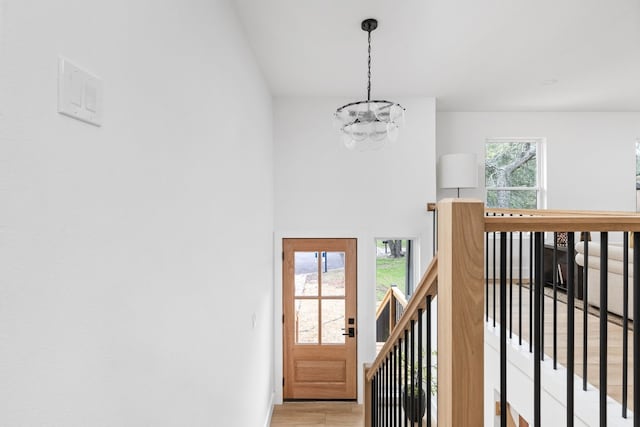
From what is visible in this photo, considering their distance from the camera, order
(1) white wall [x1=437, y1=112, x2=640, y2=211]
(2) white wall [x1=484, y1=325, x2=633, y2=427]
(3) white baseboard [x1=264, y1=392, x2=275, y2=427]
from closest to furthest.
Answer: (2) white wall [x1=484, y1=325, x2=633, y2=427]
(3) white baseboard [x1=264, y1=392, x2=275, y2=427]
(1) white wall [x1=437, y1=112, x2=640, y2=211]

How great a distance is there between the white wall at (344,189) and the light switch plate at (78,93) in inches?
134

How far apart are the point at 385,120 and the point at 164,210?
1691 mm

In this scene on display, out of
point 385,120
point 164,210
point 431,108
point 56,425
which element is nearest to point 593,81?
point 431,108

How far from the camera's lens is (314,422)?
387cm

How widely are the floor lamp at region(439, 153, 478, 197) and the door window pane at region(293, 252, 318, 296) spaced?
189 centimetres

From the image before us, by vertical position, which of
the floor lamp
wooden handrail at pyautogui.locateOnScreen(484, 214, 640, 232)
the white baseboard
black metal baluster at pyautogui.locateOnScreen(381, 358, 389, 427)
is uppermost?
the floor lamp

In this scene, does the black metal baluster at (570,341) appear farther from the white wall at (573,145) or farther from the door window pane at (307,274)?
the white wall at (573,145)

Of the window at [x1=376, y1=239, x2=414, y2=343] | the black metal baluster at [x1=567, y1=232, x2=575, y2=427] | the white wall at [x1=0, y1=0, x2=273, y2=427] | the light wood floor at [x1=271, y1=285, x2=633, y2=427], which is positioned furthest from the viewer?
the window at [x1=376, y1=239, x2=414, y2=343]

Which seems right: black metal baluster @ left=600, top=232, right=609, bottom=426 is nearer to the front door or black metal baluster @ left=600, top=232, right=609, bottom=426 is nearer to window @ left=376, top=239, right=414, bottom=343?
the front door

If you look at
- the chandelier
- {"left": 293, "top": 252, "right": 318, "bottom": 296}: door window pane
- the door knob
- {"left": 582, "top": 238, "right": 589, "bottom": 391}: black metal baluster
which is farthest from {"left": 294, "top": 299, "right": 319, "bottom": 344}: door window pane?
{"left": 582, "top": 238, "right": 589, "bottom": 391}: black metal baluster

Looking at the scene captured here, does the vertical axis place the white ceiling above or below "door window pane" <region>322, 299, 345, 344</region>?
above

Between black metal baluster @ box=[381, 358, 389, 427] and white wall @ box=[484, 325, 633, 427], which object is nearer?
white wall @ box=[484, 325, 633, 427]

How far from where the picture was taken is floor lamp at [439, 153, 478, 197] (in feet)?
14.9

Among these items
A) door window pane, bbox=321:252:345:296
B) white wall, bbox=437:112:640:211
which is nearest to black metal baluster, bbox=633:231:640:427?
door window pane, bbox=321:252:345:296
